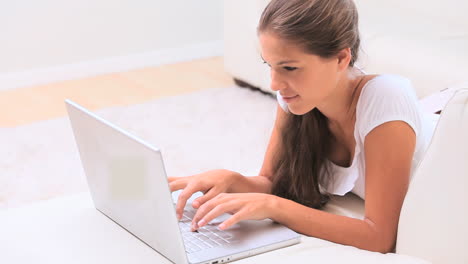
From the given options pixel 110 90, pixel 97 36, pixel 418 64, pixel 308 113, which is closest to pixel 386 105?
pixel 308 113

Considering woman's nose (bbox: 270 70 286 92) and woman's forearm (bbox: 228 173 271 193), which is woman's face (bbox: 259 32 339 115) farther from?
woman's forearm (bbox: 228 173 271 193)

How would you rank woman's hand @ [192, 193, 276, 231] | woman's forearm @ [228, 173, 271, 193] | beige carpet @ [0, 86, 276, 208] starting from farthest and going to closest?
beige carpet @ [0, 86, 276, 208] → woman's forearm @ [228, 173, 271, 193] → woman's hand @ [192, 193, 276, 231]

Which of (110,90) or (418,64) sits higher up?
(418,64)

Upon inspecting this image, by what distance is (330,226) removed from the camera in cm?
139

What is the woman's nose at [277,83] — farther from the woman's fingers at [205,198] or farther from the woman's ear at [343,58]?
the woman's fingers at [205,198]

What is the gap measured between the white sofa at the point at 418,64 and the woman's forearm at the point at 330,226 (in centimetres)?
5

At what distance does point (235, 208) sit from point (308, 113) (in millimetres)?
351

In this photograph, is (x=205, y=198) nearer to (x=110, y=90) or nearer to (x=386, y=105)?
(x=386, y=105)

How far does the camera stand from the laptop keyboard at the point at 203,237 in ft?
4.31

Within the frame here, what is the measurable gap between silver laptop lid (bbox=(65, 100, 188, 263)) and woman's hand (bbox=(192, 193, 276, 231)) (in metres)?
0.10

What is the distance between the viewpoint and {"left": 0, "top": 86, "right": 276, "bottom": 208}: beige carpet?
8.56ft

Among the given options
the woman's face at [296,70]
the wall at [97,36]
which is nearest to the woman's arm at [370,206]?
the woman's face at [296,70]

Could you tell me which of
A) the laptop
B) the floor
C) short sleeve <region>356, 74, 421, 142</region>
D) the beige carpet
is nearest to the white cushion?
short sleeve <region>356, 74, 421, 142</region>

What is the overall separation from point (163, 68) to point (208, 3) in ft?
1.60
